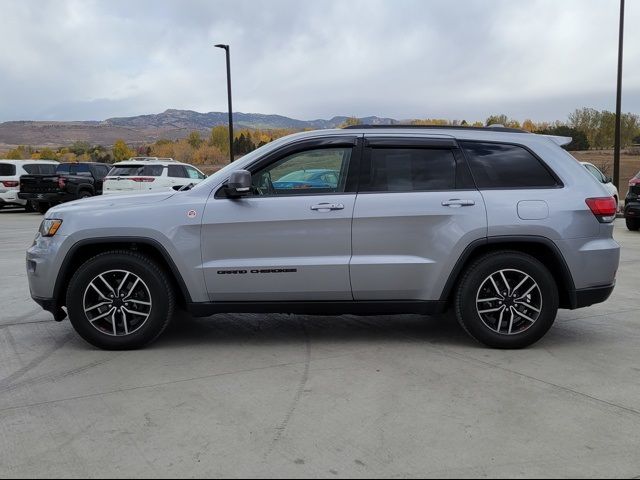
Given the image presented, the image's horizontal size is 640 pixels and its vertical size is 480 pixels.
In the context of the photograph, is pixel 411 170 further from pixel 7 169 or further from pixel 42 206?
pixel 7 169

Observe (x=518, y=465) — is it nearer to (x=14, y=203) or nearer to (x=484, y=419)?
(x=484, y=419)

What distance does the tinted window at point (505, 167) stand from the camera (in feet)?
16.4

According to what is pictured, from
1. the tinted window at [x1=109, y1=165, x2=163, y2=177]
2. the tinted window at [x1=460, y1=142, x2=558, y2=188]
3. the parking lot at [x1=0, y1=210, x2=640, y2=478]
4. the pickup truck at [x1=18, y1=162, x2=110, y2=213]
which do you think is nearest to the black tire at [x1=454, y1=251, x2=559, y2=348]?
the parking lot at [x1=0, y1=210, x2=640, y2=478]

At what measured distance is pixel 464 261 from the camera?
191 inches

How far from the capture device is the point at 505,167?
503 centimetres

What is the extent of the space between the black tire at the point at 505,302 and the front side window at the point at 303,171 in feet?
4.50

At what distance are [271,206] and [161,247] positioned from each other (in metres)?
0.94

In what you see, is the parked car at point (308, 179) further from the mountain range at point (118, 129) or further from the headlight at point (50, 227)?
the mountain range at point (118, 129)

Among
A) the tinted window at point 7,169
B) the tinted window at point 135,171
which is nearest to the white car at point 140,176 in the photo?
the tinted window at point 135,171

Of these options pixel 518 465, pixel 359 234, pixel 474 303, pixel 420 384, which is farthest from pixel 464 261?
pixel 518 465

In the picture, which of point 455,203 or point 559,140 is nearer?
point 455,203

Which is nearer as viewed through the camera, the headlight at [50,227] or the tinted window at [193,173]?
the headlight at [50,227]

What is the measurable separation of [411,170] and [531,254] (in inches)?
48.2

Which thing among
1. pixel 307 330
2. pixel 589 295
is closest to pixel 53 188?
pixel 307 330
